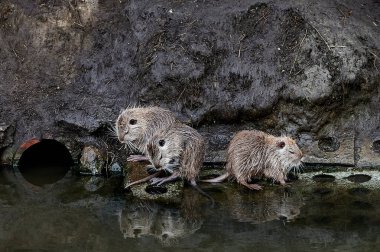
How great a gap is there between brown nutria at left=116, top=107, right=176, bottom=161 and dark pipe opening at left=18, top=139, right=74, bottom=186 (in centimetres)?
80

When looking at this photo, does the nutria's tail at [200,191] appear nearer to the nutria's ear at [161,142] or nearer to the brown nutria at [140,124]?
the nutria's ear at [161,142]

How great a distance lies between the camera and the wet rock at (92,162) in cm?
704

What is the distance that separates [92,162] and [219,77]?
1.59 m

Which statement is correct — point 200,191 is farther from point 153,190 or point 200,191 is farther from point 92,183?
point 92,183

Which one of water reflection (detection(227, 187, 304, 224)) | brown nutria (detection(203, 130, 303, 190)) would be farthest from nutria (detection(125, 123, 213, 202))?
water reflection (detection(227, 187, 304, 224))

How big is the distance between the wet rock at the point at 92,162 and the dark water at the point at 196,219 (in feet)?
0.91

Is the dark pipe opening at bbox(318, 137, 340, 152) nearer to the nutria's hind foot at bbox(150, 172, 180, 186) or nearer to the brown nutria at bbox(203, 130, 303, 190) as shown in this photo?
the brown nutria at bbox(203, 130, 303, 190)

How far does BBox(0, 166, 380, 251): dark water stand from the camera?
5.42 metres

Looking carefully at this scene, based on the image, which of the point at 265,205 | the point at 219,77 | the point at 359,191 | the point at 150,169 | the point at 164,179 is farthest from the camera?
the point at 219,77

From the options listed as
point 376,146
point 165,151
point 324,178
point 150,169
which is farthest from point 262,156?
point 376,146

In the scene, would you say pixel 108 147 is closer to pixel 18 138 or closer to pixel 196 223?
pixel 18 138

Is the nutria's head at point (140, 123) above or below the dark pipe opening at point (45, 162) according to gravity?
above

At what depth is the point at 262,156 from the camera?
21.7 ft

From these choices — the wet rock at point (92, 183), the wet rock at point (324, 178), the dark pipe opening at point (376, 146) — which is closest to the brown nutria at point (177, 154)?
the wet rock at point (92, 183)
